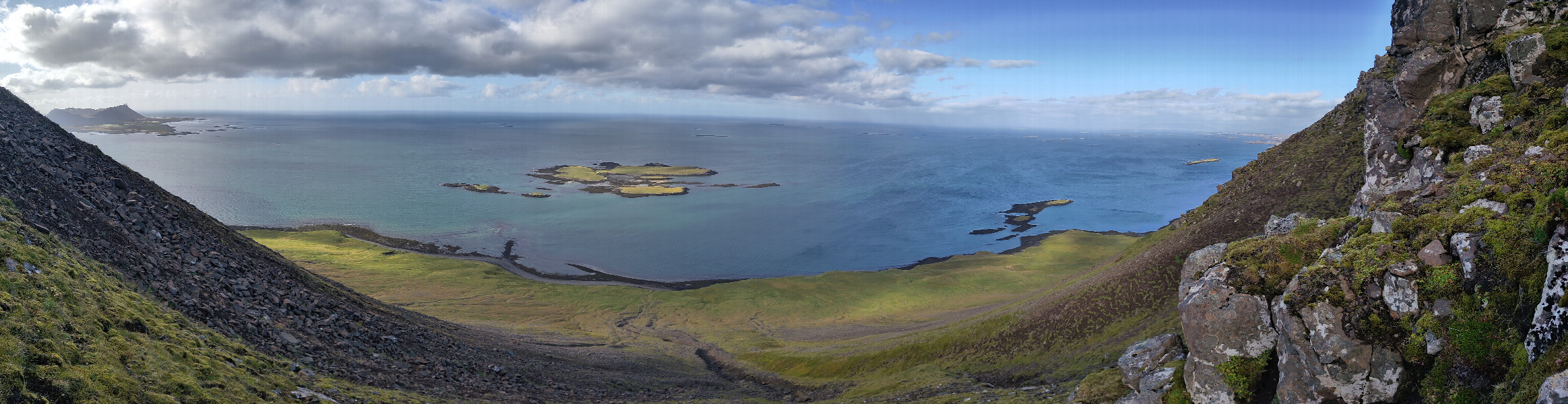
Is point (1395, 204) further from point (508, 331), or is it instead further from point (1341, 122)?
point (508, 331)

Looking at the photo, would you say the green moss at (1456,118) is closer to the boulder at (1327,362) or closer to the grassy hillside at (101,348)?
the boulder at (1327,362)

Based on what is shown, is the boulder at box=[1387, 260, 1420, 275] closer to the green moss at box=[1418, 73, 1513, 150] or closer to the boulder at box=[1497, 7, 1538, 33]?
the green moss at box=[1418, 73, 1513, 150]

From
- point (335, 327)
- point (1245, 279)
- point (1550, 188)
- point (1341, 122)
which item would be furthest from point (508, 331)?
point (1341, 122)

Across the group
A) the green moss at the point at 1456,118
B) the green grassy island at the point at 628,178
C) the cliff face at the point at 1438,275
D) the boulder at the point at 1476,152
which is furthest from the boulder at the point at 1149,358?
the green grassy island at the point at 628,178

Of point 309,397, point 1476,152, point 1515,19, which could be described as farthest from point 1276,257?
point 309,397

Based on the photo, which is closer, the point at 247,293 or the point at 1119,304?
the point at 247,293

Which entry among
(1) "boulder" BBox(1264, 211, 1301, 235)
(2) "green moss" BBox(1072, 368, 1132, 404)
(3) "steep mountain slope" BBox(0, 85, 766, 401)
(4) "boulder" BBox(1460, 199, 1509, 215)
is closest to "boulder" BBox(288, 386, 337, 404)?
(3) "steep mountain slope" BBox(0, 85, 766, 401)

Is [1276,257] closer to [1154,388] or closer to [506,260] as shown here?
[1154,388]
